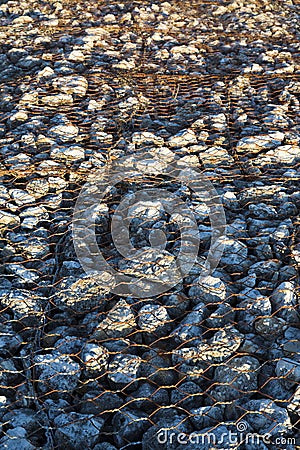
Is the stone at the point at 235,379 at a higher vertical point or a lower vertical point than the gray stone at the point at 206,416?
higher

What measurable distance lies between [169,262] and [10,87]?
4.56 feet

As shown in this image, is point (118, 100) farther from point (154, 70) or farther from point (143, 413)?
point (143, 413)

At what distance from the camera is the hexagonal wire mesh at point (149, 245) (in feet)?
4.28

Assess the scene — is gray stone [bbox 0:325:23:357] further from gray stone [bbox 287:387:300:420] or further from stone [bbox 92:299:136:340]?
gray stone [bbox 287:387:300:420]

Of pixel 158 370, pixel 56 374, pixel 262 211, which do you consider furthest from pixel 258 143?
pixel 56 374

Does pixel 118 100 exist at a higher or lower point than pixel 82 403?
higher


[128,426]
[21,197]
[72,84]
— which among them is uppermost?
[72,84]

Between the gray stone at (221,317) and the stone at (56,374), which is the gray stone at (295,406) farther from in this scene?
the stone at (56,374)

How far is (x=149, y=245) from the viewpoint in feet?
5.64

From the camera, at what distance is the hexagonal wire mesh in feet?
4.28

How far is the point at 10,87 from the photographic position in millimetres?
2543

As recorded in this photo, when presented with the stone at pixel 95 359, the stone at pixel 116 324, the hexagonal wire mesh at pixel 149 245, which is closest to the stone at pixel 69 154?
the hexagonal wire mesh at pixel 149 245

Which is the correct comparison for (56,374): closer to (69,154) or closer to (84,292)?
(84,292)

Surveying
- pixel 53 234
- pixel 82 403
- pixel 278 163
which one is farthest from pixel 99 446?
pixel 278 163
